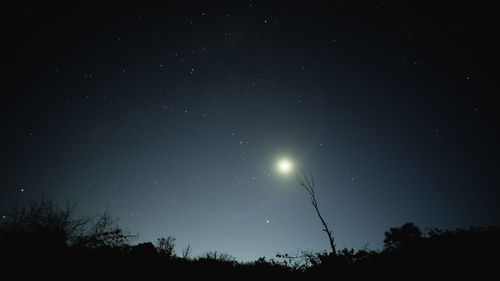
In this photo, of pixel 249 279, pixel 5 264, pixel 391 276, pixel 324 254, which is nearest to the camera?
pixel 5 264

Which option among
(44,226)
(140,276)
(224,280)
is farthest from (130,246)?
(224,280)

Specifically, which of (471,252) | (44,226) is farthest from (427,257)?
(44,226)

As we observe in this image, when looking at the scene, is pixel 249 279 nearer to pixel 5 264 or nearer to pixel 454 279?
pixel 454 279

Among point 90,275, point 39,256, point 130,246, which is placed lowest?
point 90,275

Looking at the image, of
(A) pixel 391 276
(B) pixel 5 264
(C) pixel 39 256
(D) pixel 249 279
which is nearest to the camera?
(B) pixel 5 264

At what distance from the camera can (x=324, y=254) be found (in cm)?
1409

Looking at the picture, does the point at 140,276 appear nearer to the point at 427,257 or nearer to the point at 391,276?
the point at 391,276

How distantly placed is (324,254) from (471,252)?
7530 millimetres

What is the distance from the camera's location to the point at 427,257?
12102 mm

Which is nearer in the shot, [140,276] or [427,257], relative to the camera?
[140,276]

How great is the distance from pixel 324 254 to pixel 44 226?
54.4 feet

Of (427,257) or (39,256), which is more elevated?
(427,257)

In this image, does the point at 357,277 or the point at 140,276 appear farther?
the point at 357,277

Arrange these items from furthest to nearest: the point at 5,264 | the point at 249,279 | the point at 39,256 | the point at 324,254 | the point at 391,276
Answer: the point at 324,254 → the point at 249,279 → the point at 391,276 → the point at 39,256 → the point at 5,264
